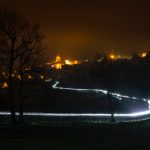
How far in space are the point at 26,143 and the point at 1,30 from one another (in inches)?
557

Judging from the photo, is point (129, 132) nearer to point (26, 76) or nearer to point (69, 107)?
point (26, 76)

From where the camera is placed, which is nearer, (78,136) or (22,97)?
(78,136)

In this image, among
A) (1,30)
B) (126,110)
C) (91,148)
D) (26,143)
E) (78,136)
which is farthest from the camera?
(126,110)

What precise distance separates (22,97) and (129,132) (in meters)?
12.7

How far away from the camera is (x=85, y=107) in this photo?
5784cm

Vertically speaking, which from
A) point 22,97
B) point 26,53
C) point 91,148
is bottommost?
point 91,148

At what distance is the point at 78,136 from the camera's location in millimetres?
13633

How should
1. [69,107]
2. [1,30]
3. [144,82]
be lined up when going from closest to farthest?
[1,30] → [69,107] → [144,82]

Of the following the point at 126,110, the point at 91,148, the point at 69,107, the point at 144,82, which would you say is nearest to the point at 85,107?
the point at 69,107

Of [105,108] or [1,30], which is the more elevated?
[1,30]

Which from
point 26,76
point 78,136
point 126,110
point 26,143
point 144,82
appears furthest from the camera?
point 144,82

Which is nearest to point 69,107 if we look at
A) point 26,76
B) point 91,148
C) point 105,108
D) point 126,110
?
point 105,108

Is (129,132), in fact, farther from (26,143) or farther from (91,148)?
(26,143)

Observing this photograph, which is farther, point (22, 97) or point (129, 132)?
point (22, 97)
